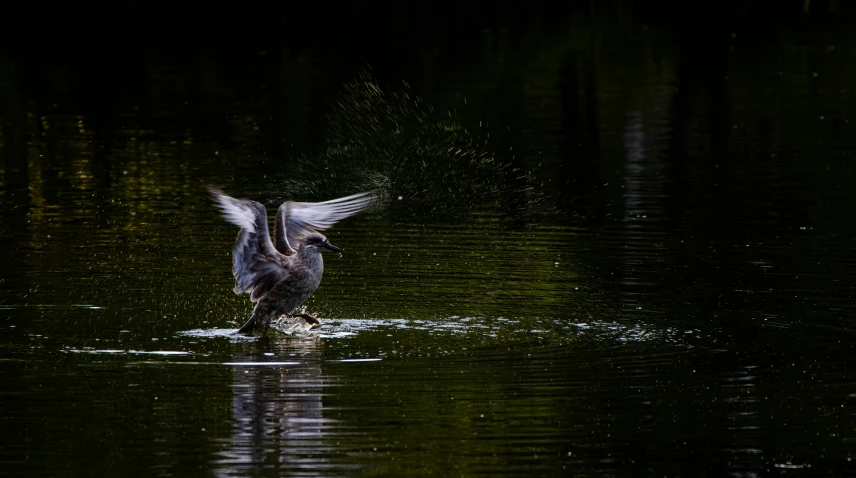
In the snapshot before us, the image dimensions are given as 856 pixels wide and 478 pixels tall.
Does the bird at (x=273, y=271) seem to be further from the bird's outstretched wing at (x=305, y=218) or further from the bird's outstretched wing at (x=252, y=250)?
the bird's outstretched wing at (x=305, y=218)

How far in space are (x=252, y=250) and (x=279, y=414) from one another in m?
2.80

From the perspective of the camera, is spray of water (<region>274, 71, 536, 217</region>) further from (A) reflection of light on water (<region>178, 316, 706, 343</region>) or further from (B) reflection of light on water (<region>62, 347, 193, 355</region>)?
(B) reflection of light on water (<region>62, 347, 193, 355</region>)

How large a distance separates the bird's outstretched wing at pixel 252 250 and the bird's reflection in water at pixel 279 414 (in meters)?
0.73

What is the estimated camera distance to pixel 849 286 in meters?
13.4

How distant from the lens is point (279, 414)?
931 cm

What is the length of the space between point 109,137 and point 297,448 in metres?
16.9

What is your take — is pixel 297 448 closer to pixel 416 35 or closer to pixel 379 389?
pixel 379 389

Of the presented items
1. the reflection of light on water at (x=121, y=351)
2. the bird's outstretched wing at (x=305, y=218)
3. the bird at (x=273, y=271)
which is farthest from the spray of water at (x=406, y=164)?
the reflection of light on water at (x=121, y=351)

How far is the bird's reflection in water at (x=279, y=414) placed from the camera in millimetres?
8359

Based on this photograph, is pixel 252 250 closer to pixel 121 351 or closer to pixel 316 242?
pixel 316 242

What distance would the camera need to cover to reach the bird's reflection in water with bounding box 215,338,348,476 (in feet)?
27.4

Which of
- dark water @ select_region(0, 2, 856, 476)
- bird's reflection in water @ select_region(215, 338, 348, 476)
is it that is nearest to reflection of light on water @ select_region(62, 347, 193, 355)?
dark water @ select_region(0, 2, 856, 476)

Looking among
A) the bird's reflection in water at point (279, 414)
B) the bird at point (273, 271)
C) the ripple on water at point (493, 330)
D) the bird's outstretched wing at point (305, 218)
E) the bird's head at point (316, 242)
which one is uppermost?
the bird's outstretched wing at point (305, 218)

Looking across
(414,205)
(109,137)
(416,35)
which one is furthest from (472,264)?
(416,35)
